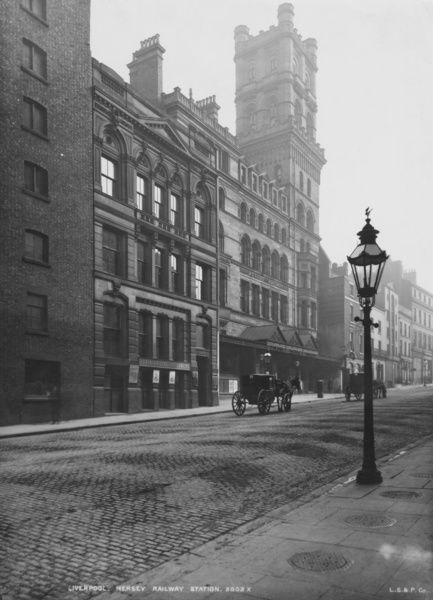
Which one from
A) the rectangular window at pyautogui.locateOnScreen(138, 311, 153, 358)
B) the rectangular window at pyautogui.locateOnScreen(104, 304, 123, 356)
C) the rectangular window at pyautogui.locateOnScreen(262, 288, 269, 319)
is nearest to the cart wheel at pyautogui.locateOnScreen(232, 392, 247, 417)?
the rectangular window at pyautogui.locateOnScreen(104, 304, 123, 356)

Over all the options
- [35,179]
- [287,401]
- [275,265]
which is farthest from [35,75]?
[275,265]

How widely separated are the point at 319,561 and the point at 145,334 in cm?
2508

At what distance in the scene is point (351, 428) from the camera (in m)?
16.7

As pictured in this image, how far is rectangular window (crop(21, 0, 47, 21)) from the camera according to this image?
78.0 feet

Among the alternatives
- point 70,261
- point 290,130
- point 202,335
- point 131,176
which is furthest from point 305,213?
point 70,261

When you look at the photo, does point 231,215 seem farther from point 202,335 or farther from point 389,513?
point 389,513

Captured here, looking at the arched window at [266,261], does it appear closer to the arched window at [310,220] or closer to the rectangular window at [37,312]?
the arched window at [310,220]

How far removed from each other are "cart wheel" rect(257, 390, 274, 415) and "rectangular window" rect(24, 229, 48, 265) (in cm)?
1030

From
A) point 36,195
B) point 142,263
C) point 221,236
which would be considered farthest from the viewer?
point 221,236

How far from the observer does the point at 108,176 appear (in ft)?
91.2

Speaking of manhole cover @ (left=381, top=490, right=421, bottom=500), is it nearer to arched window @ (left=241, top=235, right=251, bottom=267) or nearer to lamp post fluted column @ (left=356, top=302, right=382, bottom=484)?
lamp post fluted column @ (left=356, top=302, right=382, bottom=484)

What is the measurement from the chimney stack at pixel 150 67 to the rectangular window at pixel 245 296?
1467 centimetres

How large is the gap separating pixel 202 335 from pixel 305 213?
972 inches

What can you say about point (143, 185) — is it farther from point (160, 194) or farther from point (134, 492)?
point (134, 492)
